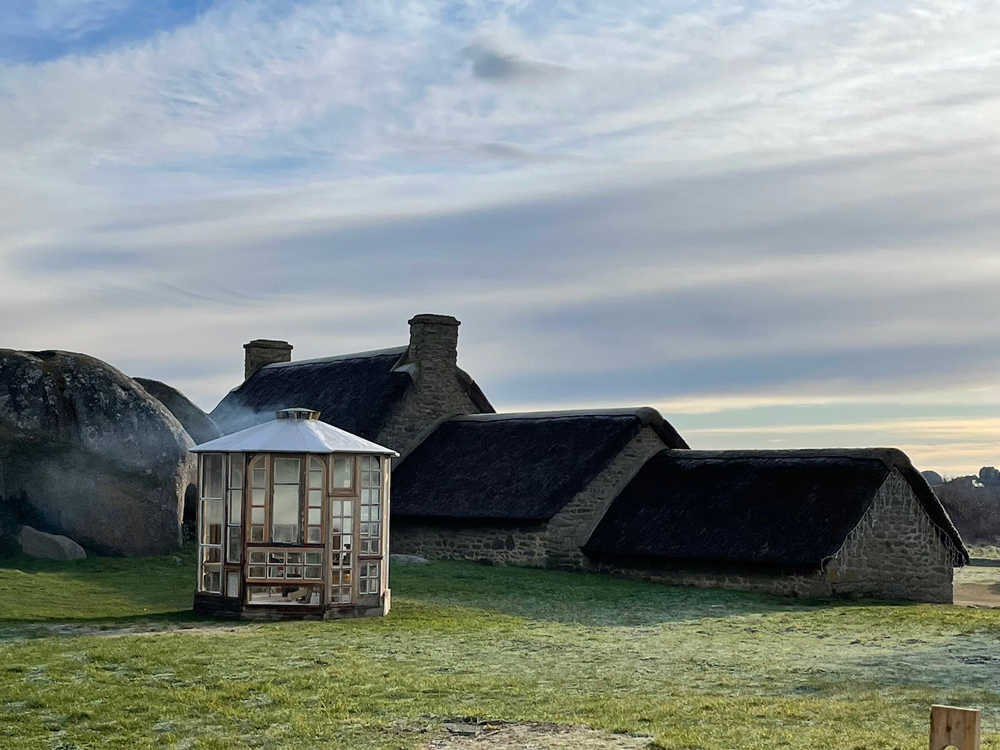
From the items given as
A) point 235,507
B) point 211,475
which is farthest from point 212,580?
point 211,475

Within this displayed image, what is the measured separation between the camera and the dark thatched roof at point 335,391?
110 ft

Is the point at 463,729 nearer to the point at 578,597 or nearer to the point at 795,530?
the point at 578,597

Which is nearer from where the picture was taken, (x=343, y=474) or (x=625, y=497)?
(x=343, y=474)

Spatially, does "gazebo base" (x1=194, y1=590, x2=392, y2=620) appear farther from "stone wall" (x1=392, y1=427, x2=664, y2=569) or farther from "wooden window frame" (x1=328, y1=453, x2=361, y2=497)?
"stone wall" (x1=392, y1=427, x2=664, y2=569)

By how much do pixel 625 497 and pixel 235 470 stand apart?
11.5 metres

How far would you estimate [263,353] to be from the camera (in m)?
43.3

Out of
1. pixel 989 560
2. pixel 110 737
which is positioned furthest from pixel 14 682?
pixel 989 560

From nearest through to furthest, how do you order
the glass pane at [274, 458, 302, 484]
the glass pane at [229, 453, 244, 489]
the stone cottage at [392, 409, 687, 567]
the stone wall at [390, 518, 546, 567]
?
the glass pane at [229, 453, 244, 489] < the glass pane at [274, 458, 302, 484] < the stone cottage at [392, 409, 687, 567] < the stone wall at [390, 518, 546, 567]

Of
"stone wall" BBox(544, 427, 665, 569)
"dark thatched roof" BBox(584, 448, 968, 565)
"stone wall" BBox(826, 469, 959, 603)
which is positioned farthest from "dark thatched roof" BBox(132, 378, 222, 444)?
"stone wall" BBox(826, 469, 959, 603)

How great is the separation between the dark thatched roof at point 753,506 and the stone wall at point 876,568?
1.16 ft

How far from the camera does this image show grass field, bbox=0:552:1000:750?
10.8 meters

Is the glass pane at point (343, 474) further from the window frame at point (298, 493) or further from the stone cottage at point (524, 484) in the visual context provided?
the stone cottage at point (524, 484)

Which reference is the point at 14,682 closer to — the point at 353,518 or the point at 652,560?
the point at 353,518

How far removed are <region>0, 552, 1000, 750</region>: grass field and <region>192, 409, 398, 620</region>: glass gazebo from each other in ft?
2.22
